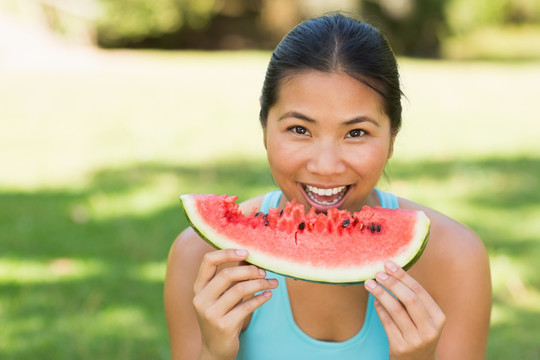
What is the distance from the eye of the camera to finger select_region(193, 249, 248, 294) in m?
2.00

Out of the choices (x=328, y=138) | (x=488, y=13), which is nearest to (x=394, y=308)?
(x=328, y=138)

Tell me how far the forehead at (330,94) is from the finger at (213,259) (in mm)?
565

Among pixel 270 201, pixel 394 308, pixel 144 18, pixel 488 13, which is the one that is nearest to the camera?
pixel 394 308

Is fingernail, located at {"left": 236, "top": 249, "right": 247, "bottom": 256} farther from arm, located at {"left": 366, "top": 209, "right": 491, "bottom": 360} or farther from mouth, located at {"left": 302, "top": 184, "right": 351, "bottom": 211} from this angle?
arm, located at {"left": 366, "top": 209, "right": 491, "bottom": 360}

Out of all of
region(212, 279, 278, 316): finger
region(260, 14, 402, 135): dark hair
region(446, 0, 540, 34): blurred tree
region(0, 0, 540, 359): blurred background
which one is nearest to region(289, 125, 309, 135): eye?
region(260, 14, 402, 135): dark hair

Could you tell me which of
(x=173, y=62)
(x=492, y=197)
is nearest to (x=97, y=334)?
(x=492, y=197)

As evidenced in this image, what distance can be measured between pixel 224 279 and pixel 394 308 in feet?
1.66

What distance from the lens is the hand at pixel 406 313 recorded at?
195cm

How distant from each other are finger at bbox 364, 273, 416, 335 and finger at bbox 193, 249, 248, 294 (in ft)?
1.29

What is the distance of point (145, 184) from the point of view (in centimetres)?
644

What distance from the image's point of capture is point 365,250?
224cm

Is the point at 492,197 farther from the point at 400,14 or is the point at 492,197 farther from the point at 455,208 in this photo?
the point at 400,14

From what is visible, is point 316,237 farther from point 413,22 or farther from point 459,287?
point 413,22

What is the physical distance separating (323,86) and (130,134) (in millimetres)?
6625
